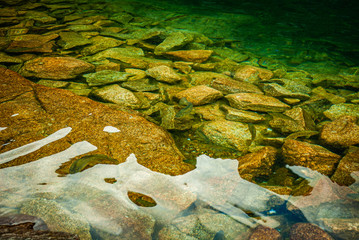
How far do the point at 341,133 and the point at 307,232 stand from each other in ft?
5.03

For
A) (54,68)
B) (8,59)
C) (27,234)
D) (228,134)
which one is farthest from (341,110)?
(8,59)

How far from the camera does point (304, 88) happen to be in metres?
4.01

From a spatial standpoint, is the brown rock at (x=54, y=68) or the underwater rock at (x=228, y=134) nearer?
the underwater rock at (x=228, y=134)

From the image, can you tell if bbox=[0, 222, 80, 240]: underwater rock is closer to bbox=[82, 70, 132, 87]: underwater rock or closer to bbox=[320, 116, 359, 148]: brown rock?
bbox=[82, 70, 132, 87]: underwater rock

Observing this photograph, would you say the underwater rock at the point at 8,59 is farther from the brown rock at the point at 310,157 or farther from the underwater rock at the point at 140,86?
the brown rock at the point at 310,157

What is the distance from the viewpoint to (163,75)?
366 centimetres

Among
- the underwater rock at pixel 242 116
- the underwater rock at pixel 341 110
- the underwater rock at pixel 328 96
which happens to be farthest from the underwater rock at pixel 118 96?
the underwater rock at pixel 328 96

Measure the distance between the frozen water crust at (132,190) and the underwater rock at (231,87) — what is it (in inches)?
68.5

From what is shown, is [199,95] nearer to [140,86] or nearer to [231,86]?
[231,86]

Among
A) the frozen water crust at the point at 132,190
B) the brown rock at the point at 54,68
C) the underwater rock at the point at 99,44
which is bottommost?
the frozen water crust at the point at 132,190

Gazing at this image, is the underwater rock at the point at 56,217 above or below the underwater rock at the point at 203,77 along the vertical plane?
below

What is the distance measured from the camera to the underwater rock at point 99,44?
4369 mm

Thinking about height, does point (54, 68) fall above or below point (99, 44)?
below

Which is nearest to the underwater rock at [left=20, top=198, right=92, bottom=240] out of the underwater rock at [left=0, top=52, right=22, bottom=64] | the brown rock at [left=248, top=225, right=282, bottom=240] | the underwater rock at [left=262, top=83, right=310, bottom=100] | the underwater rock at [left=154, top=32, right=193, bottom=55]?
the brown rock at [left=248, top=225, right=282, bottom=240]
